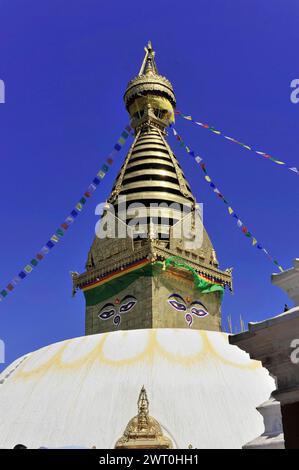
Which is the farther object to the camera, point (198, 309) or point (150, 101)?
point (150, 101)

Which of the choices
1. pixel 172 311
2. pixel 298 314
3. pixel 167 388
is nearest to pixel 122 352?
pixel 167 388

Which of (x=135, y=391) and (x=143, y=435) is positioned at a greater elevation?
(x=135, y=391)

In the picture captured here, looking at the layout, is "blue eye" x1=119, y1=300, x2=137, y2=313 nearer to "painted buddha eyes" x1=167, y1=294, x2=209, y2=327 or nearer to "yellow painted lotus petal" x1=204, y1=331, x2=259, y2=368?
"painted buddha eyes" x1=167, y1=294, x2=209, y2=327

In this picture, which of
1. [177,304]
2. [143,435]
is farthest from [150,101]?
[143,435]

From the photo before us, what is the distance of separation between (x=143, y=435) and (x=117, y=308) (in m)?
11.5

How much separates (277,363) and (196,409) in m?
10.5

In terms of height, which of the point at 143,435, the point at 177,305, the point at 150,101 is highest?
the point at 150,101

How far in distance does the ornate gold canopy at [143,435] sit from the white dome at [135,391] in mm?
740

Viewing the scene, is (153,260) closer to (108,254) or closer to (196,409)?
(108,254)

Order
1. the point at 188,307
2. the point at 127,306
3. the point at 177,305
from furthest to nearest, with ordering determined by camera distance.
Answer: the point at 188,307, the point at 127,306, the point at 177,305

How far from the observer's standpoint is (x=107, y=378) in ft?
49.3

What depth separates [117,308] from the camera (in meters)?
23.4

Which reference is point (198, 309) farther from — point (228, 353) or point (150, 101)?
point (150, 101)

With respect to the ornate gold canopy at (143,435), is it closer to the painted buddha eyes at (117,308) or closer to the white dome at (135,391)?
the white dome at (135,391)
